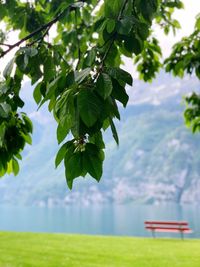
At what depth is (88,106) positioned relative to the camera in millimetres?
1642

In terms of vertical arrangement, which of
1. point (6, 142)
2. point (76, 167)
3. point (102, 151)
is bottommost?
point (76, 167)

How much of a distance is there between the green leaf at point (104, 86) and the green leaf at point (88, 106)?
0.17 ft

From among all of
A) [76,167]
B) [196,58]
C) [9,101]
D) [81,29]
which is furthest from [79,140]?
[81,29]

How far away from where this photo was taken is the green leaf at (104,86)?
68.3 inches

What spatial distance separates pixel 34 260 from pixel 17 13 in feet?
25.5

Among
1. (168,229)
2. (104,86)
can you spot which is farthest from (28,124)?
(168,229)

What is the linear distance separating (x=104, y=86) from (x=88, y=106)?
16 centimetres

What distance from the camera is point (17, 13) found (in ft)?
16.9

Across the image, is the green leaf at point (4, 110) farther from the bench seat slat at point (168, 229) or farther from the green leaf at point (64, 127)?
the bench seat slat at point (168, 229)

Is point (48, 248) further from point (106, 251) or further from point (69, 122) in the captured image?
point (69, 122)

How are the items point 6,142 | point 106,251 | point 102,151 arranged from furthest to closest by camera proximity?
point 106,251 → point 6,142 → point 102,151

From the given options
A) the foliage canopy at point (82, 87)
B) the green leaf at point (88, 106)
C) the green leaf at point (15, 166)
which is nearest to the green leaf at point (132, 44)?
the foliage canopy at point (82, 87)

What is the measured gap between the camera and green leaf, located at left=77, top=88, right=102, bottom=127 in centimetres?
162

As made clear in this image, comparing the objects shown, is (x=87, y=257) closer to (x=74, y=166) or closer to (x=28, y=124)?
(x=28, y=124)
